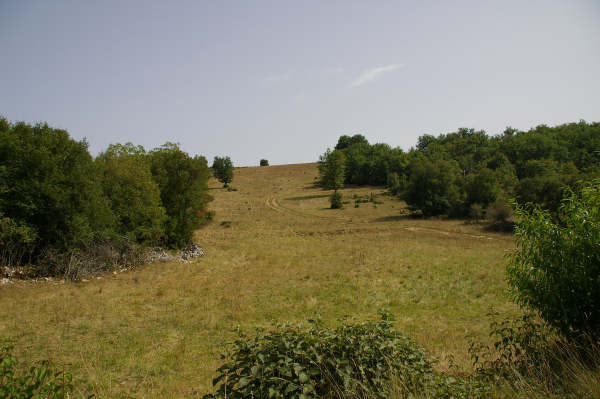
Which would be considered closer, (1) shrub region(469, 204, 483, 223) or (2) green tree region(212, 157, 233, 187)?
(1) shrub region(469, 204, 483, 223)

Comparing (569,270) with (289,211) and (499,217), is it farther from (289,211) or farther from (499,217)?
(289,211)

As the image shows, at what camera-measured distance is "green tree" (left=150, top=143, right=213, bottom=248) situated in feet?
92.1

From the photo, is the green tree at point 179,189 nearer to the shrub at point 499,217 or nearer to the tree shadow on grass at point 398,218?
the tree shadow on grass at point 398,218

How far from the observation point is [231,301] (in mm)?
15805

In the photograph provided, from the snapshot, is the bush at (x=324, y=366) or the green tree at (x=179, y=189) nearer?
the bush at (x=324, y=366)

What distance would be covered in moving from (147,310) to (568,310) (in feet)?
48.3

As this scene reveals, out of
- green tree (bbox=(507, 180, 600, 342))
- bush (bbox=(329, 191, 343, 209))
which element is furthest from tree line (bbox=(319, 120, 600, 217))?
green tree (bbox=(507, 180, 600, 342))

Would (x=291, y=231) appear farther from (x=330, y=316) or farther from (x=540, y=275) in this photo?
(x=540, y=275)

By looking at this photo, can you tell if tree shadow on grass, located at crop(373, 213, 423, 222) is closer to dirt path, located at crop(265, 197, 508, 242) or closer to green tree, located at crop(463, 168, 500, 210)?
dirt path, located at crop(265, 197, 508, 242)

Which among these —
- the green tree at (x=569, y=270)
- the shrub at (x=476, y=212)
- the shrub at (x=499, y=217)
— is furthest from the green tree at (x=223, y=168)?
the green tree at (x=569, y=270)

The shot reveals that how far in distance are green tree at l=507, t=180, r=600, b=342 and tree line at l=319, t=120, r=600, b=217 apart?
12.6 metres

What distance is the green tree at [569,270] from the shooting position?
5730 millimetres

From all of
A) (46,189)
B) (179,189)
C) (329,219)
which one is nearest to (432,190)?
(329,219)

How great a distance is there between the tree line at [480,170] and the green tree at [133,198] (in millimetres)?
23583
